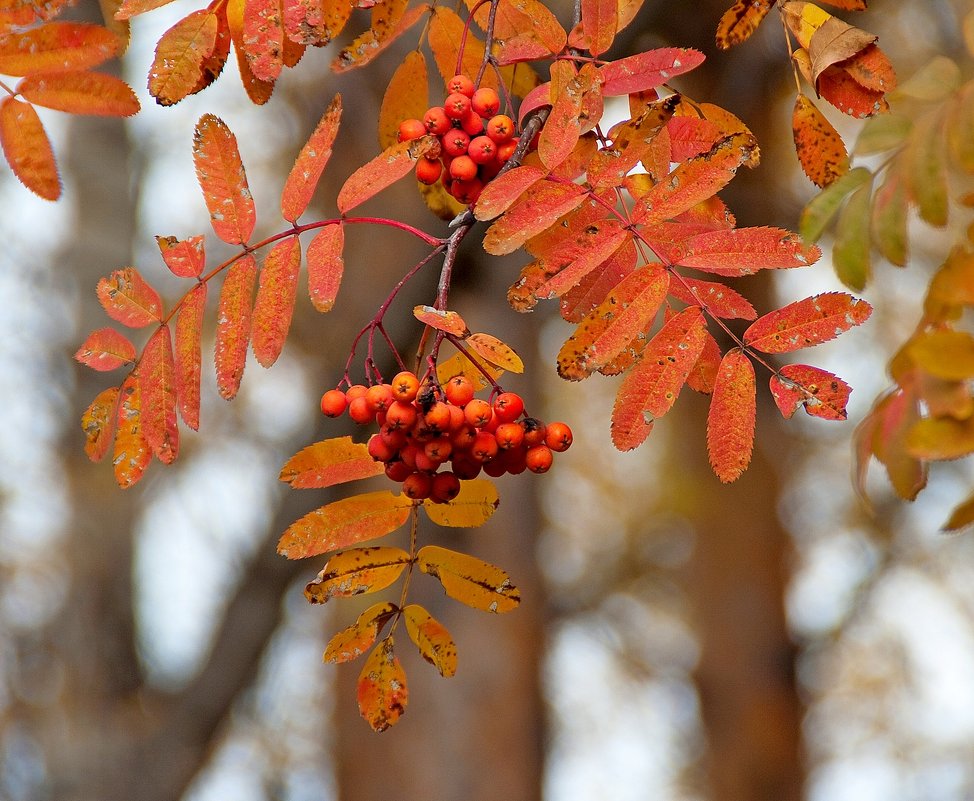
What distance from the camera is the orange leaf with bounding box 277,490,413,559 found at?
1.20 m

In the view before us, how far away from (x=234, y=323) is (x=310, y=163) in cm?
22

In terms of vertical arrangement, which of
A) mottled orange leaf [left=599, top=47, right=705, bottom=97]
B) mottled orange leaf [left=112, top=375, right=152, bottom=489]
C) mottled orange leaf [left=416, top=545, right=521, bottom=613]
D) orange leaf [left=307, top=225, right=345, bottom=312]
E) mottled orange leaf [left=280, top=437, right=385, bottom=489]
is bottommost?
mottled orange leaf [left=416, top=545, right=521, bottom=613]

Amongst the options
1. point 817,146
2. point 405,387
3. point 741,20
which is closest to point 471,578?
point 405,387

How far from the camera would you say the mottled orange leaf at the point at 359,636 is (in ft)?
4.15

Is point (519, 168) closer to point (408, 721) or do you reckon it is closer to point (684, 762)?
point (408, 721)

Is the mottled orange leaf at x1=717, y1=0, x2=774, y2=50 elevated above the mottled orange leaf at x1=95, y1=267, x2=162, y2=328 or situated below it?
above

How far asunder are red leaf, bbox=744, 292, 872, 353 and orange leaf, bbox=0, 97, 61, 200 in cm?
89

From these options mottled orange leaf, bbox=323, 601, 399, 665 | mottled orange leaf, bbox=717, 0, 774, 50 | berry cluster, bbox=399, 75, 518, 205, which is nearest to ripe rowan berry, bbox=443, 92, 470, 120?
berry cluster, bbox=399, 75, 518, 205

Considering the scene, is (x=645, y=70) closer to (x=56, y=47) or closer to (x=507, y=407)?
(x=507, y=407)

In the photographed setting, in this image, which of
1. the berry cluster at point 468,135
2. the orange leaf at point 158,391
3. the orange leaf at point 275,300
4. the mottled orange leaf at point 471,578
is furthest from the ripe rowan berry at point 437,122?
the mottled orange leaf at point 471,578

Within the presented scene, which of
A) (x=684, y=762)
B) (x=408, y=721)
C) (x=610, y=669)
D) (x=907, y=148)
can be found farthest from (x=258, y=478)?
(x=907, y=148)

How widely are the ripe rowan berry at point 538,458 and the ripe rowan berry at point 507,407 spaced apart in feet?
0.14

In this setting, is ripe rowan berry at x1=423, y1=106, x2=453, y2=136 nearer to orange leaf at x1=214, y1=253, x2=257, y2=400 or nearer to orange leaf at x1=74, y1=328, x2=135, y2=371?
orange leaf at x1=214, y1=253, x2=257, y2=400

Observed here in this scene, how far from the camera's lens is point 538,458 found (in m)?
1.11
